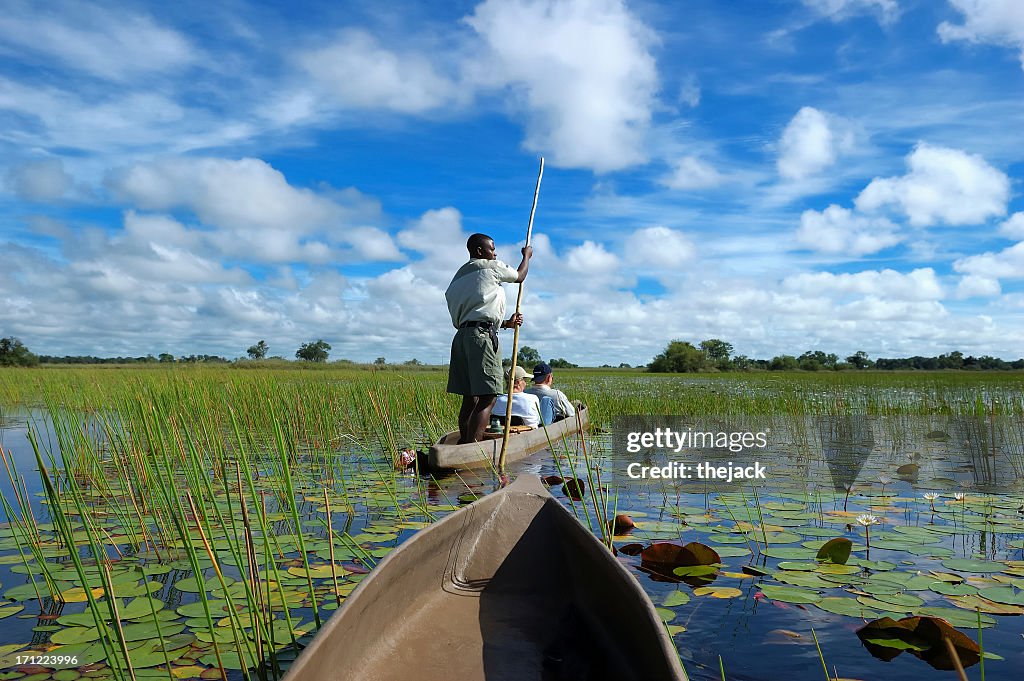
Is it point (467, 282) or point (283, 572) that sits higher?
point (467, 282)

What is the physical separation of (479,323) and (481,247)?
2.11 feet

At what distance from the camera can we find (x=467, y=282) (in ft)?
17.9

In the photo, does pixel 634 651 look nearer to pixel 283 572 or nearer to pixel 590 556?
pixel 590 556

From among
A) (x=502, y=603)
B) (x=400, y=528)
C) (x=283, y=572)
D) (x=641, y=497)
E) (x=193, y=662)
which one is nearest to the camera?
(x=193, y=662)

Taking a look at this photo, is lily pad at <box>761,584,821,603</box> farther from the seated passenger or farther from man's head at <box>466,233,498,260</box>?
the seated passenger

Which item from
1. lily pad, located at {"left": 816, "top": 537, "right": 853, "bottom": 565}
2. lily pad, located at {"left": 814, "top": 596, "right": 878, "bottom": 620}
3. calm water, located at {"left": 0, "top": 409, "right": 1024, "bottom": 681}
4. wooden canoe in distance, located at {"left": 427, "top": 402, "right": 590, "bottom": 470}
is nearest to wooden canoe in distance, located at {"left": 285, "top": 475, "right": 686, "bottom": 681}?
calm water, located at {"left": 0, "top": 409, "right": 1024, "bottom": 681}

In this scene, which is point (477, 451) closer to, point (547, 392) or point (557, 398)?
point (547, 392)

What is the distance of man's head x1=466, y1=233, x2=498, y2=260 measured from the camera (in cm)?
559

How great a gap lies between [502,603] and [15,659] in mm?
1565

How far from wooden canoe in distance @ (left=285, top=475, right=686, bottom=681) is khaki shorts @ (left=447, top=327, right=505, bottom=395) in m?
2.69

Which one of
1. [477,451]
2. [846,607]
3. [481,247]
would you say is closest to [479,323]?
[481,247]

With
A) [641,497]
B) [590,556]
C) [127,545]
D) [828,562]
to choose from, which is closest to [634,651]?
[590,556]

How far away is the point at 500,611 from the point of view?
7.52ft

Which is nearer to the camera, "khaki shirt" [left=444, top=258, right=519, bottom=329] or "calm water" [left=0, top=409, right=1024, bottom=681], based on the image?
"calm water" [left=0, top=409, right=1024, bottom=681]
